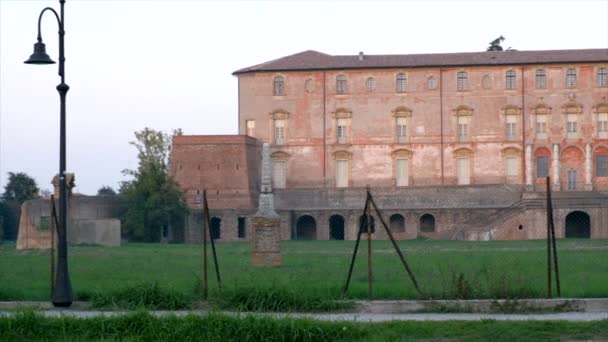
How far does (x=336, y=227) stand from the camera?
213 ft

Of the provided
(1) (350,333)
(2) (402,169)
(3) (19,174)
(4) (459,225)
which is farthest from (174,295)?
(3) (19,174)

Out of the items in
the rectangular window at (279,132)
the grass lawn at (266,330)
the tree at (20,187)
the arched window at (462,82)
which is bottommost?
the grass lawn at (266,330)

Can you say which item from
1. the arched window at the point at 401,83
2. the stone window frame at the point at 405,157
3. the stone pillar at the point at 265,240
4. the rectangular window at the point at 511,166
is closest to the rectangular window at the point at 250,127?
the stone window frame at the point at 405,157

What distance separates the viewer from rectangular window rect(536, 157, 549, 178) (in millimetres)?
66125

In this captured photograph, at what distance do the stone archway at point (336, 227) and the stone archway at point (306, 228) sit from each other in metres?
0.89

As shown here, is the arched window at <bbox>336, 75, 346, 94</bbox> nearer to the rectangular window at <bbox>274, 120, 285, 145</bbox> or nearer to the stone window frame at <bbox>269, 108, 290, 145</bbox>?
the stone window frame at <bbox>269, 108, 290, 145</bbox>

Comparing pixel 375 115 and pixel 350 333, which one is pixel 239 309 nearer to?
pixel 350 333

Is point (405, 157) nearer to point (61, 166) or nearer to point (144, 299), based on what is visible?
point (61, 166)

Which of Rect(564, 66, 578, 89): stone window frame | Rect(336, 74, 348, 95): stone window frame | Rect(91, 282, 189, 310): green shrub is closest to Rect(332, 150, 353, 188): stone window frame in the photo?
Rect(336, 74, 348, 95): stone window frame

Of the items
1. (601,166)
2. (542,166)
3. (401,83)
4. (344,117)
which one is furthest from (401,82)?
(601,166)

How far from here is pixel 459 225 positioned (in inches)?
2432

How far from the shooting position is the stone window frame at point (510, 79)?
218 ft

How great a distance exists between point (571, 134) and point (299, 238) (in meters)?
16.0

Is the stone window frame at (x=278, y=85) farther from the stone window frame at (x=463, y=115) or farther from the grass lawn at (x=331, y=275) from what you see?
the grass lawn at (x=331, y=275)
